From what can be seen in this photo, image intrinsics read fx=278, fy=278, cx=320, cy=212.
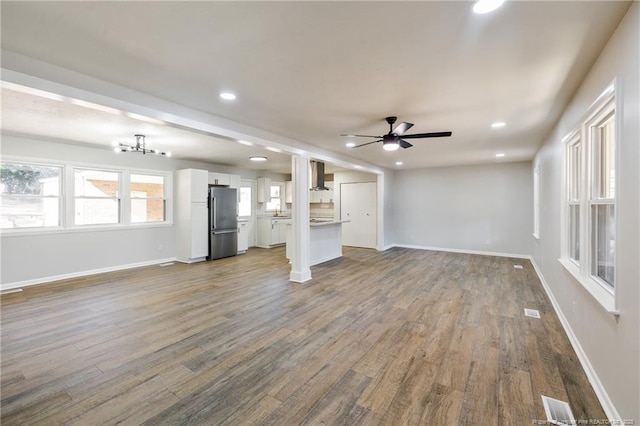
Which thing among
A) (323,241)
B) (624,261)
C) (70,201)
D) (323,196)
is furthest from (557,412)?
(323,196)

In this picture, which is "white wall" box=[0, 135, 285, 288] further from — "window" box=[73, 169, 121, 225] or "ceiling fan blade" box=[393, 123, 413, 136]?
"ceiling fan blade" box=[393, 123, 413, 136]

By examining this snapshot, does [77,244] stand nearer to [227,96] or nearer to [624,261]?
[227,96]

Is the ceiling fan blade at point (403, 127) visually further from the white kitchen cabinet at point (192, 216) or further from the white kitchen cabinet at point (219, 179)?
the white kitchen cabinet at point (219, 179)

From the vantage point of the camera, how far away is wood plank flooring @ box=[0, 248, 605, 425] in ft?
6.12

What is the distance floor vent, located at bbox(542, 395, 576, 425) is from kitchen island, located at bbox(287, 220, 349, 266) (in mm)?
4511

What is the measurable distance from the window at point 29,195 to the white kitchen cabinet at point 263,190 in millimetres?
4982

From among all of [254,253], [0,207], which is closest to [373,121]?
[254,253]

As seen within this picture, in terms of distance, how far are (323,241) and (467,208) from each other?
4.33 m

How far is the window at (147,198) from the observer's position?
623cm

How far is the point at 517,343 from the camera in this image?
9.01 feet

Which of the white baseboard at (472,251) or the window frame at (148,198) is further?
the white baseboard at (472,251)

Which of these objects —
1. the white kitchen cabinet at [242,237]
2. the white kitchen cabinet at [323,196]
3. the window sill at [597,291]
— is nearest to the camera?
the window sill at [597,291]

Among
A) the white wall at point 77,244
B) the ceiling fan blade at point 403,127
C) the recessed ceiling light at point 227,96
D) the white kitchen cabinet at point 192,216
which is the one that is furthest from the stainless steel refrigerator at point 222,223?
the ceiling fan blade at point 403,127

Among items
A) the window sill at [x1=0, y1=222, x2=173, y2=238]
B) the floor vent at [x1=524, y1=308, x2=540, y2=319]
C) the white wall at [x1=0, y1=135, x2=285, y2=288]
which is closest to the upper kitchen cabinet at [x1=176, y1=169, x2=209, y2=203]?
the white wall at [x1=0, y1=135, x2=285, y2=288]
